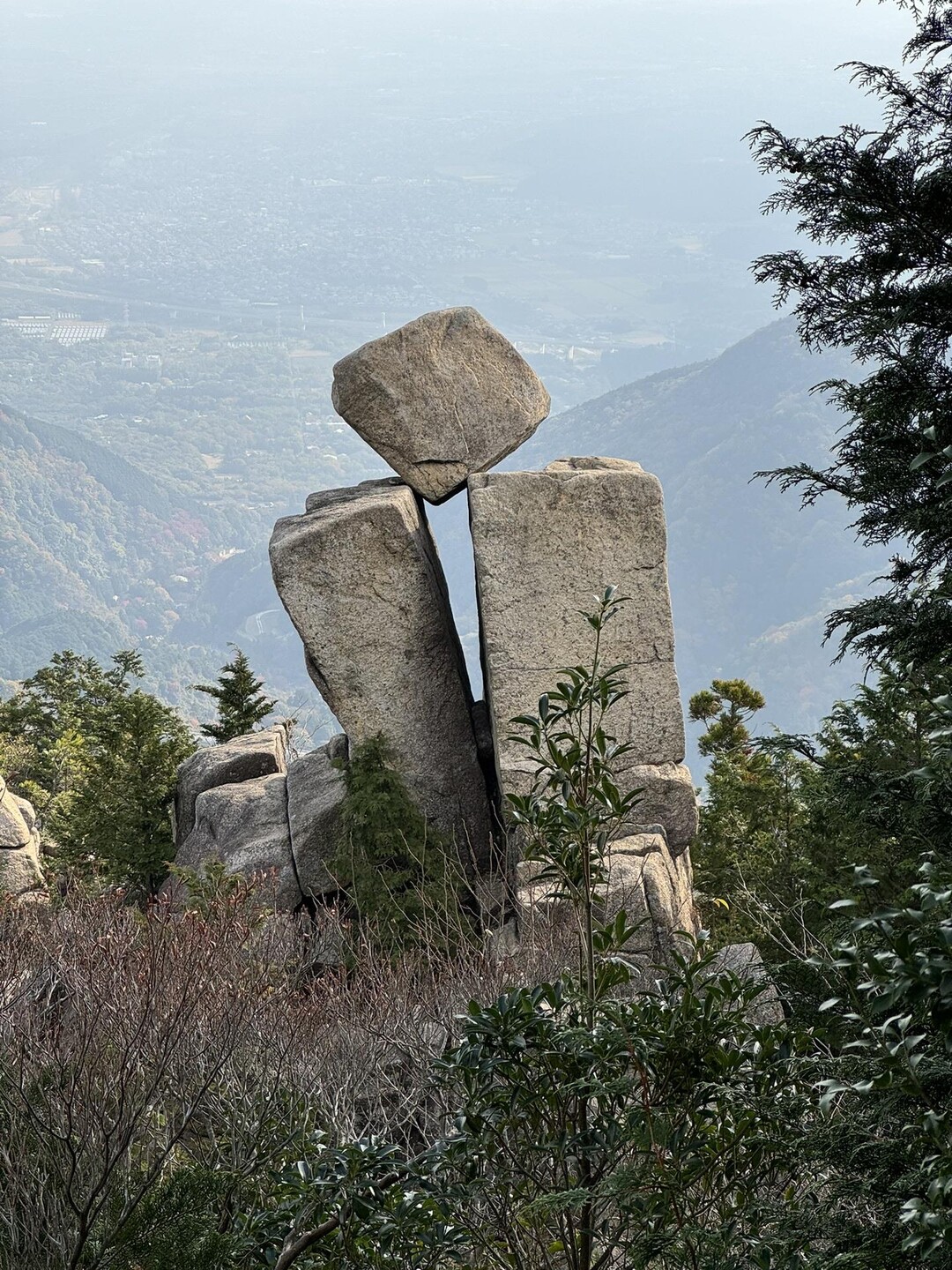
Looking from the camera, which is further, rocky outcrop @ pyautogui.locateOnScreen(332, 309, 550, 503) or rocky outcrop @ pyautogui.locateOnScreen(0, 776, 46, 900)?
rocky outcrop @ pyautogui.locateOnScreen(0, 776, 46, 900)

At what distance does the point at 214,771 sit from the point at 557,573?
19.9ft

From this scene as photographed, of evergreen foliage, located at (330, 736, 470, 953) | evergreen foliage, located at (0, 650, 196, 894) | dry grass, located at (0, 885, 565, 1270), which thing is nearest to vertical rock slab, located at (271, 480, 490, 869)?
evergreen foliage, located at (330, 736, 470, 953)

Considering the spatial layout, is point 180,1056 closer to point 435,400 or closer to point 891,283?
point 891,283

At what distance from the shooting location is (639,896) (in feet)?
37.9

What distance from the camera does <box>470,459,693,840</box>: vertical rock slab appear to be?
43.5 feet

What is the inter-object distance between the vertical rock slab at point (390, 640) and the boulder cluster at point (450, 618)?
21 mm

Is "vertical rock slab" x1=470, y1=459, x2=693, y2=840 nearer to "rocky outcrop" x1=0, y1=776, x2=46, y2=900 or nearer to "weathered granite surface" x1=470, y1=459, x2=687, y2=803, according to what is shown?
"weathered granite surface" x1=470, y1=459, x2=687, y2=803

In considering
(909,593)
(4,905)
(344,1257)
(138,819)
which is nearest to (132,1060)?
(344,1257)

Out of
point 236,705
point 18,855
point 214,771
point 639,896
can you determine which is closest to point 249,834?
point 214,771

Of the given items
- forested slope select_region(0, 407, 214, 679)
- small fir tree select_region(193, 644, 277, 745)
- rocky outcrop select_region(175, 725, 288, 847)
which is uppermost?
Answer: forested slope select_region(0, 407, 214, 679)

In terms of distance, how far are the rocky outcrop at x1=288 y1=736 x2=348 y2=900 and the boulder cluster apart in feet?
0.07

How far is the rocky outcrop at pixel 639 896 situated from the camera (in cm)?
1098

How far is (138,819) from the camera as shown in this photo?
16828 mm

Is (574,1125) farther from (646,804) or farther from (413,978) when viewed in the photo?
(646,804)
